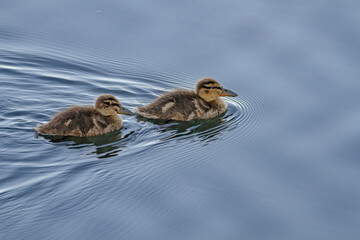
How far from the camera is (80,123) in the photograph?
18.7 feet

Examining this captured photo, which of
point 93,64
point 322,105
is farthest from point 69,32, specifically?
point 322,105

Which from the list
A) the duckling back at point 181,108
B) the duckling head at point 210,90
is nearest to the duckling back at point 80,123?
the duckling back at point 181,108

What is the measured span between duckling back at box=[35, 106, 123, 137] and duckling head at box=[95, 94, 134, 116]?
36 millimetres

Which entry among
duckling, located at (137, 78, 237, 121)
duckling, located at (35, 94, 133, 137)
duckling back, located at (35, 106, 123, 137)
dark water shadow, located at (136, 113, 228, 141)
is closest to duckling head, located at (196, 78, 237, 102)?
duckling, located at (137, 78, 237, 121)

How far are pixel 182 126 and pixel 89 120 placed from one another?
2.62 ft

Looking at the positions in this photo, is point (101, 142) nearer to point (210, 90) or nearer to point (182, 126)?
point (182, 126)

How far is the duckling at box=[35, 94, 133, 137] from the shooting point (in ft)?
18.4

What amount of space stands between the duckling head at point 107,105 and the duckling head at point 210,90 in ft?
2.60

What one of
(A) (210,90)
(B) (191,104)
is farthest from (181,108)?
(A) (210,90)

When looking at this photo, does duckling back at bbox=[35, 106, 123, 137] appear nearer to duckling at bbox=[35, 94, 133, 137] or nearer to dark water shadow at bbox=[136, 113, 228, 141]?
duckling at bbox=[35, 94, 133, 137]

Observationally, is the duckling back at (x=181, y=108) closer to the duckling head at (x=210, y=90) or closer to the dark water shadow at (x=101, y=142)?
the duckling head at (x=210, y=90)

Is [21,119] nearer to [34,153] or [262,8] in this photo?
[34,153]

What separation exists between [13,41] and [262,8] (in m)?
2.46

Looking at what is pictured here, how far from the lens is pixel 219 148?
539 cm
